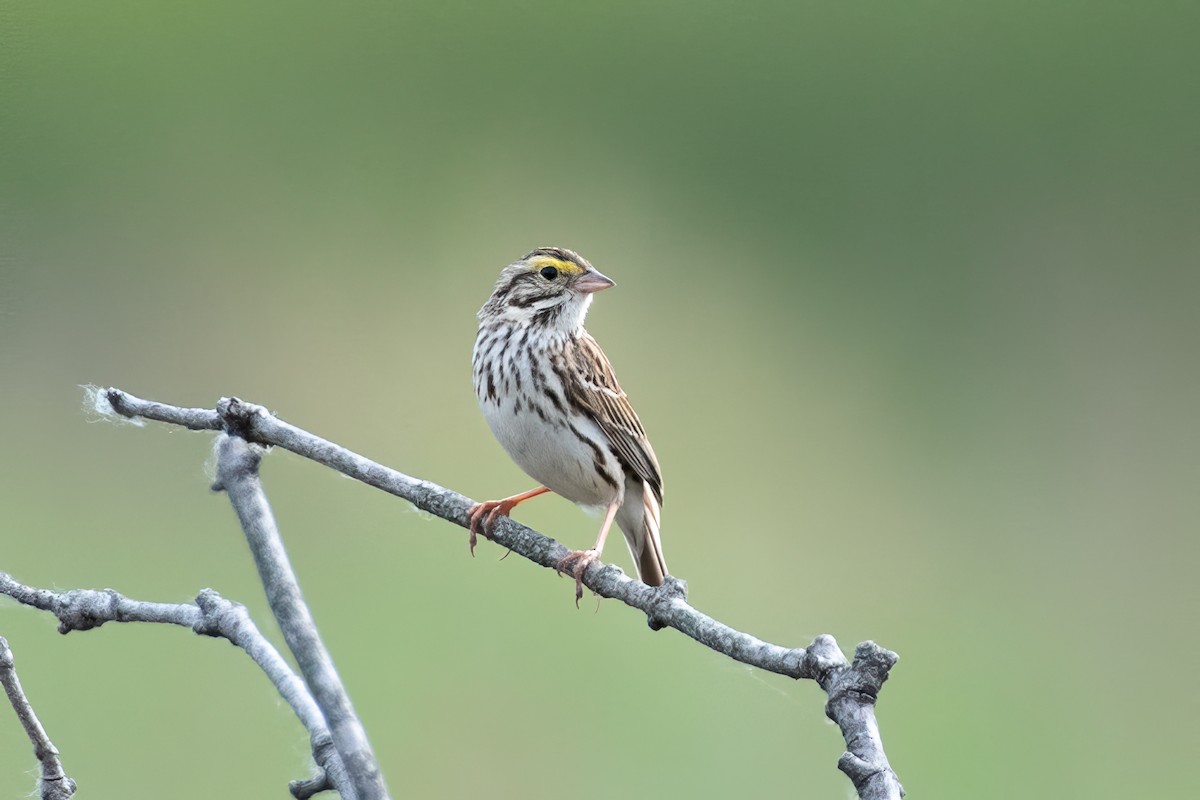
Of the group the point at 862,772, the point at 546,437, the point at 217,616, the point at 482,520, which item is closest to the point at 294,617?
the point at 217,616

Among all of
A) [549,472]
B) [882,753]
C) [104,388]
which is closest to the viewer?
[882,753]

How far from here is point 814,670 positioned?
0.31 m

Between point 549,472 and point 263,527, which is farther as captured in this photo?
point 549,472

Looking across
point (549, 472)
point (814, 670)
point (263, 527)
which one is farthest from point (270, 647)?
point (549, 472)

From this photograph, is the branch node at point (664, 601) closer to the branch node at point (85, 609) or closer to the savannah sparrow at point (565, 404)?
the branch node at point (85, 609)

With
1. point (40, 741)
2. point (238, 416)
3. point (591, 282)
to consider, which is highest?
point (591, 282)

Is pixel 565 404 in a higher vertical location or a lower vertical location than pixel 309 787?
higher

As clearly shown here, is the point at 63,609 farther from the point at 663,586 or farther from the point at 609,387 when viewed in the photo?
the point at 609,387

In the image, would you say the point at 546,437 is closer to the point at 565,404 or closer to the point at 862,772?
the point at 565,404

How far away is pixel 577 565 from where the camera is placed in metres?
0.56

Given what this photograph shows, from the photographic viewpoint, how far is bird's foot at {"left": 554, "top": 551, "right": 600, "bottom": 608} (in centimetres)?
48

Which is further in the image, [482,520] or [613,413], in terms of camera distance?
[613,413]

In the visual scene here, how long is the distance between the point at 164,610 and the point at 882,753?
219 millimetres

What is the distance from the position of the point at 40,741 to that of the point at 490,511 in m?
0.36
